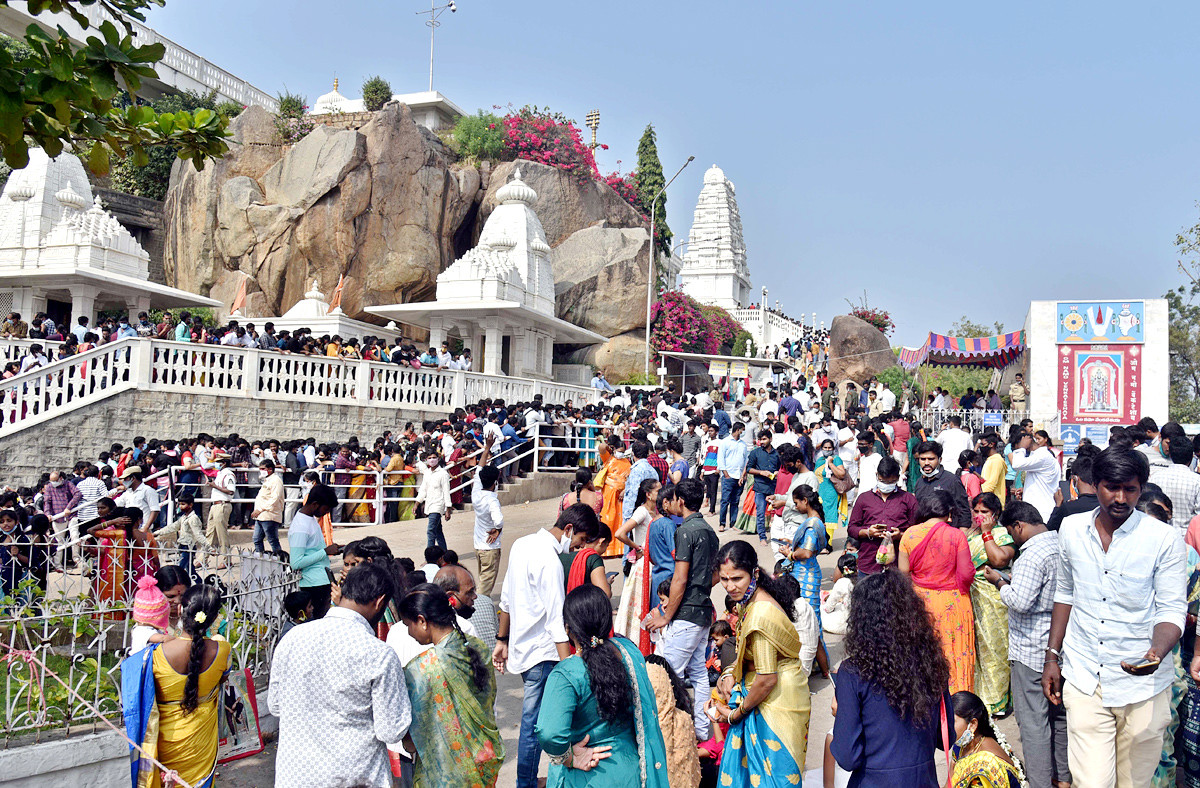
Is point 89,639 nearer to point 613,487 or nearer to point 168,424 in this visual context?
point 613,487

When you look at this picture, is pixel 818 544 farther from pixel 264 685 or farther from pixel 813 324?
pixel 813 324

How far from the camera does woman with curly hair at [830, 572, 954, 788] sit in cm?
320

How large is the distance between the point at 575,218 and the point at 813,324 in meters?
27.3

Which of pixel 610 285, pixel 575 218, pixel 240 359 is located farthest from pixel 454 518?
pixel 575 218

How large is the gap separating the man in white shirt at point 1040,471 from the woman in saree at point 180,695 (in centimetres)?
737

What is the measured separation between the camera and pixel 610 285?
2953cm

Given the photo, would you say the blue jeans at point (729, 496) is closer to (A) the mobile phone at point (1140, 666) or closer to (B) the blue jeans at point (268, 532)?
(B) the blue jeans at point (268, 532)

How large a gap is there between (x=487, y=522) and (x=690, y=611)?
3.11 m

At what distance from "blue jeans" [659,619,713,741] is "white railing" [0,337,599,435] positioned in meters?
12.8

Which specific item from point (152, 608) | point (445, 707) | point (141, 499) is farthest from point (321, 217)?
point (445, 707)

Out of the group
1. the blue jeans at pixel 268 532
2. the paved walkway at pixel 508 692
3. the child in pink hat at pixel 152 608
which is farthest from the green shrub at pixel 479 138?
the child in pink hat at pixel 152 608

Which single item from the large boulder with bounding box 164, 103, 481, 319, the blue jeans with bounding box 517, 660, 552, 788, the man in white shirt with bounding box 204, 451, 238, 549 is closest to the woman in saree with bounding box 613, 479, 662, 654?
the blue jeans with bounding box 517, 660, 552, 788

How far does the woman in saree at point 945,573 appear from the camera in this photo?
17.3 ft

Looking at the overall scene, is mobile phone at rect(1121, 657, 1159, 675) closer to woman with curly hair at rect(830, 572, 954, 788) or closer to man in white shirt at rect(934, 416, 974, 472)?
woman with curly hair at rect(830, 572, 954, 788)
